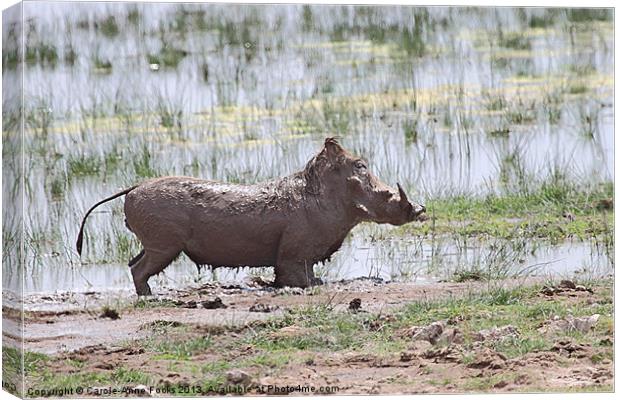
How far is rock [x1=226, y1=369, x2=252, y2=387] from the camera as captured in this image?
41.7 feet

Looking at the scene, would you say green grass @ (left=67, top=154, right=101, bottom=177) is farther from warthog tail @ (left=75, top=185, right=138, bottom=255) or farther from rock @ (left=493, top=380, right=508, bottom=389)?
rock @ (left=493, top=380, right=508, bottom=389)

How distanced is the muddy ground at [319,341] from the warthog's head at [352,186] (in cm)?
53

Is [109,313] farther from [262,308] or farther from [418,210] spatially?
[418,210]

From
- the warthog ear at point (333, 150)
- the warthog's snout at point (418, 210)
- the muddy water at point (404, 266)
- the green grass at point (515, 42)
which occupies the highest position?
the green grass at point (515, 42)

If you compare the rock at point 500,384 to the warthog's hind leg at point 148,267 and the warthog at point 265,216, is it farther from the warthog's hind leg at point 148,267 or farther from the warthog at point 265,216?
the warthog's hind leg at point 148,267

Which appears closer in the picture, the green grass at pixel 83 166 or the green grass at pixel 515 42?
the green grass at pixel 83 166

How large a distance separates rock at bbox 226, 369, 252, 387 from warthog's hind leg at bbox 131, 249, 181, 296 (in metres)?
0.92

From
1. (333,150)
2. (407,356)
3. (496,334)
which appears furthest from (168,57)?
(496,334)

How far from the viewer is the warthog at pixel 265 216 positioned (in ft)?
43.3

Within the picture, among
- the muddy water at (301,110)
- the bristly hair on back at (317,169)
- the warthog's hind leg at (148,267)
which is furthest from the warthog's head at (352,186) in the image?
the warthog's hind leg at (148,267)

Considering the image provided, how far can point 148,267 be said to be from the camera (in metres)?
13.2

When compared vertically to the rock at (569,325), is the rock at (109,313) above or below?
above

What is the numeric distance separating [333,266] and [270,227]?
1.95ft

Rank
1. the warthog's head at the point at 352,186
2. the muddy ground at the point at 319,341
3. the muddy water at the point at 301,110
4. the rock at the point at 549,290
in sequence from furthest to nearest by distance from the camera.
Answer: the rock at the point at 549,290 → the warthog's head at the point at 352,186 → the muddy water at the point at 301,110 → the muddy ground at the point at 319,341
